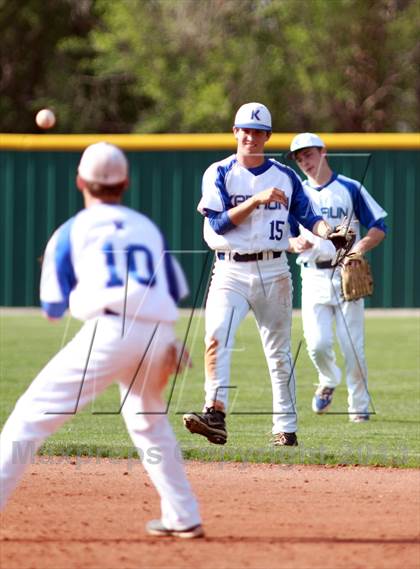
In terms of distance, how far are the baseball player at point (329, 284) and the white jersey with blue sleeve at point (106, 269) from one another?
4.39m

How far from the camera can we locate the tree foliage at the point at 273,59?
27703mm

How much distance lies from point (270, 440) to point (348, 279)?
1612 millimetres

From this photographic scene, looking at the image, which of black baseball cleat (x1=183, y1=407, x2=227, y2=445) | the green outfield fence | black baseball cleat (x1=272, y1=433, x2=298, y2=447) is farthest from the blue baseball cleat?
the green outfield fence

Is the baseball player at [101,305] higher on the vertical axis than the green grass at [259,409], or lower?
higher

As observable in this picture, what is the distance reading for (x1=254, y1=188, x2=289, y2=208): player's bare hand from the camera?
7598mm

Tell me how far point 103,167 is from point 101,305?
0.57 m

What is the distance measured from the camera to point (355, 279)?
9680 mm

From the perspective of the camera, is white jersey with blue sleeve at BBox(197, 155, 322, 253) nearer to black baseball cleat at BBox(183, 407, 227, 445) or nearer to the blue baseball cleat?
black baseball cleat at BBox(183, 407, 227, 445)

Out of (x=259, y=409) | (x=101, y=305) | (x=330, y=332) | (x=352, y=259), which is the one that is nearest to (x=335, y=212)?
(x=352, y=259)

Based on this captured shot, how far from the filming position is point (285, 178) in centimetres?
813

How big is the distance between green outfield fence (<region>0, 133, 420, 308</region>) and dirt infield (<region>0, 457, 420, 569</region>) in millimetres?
10978

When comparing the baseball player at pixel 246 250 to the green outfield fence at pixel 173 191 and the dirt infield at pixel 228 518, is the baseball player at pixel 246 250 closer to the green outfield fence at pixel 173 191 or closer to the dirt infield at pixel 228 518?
the dirt infield at pixel 228 518

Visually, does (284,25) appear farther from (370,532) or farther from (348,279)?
(370,532)

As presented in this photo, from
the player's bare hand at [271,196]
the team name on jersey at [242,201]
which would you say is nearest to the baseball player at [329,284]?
the team name on jersey at [242,201]
